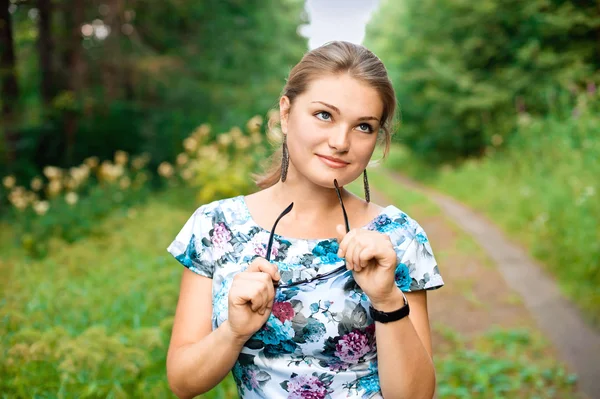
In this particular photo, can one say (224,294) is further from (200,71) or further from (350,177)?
(200,71)

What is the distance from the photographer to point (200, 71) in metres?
7.66

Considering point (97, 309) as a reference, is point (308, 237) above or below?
above

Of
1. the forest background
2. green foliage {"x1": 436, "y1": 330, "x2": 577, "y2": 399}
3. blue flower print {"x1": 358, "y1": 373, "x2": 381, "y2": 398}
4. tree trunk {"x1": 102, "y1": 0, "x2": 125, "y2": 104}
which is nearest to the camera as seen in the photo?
blue flower print {"x1": 358, "y1": 373, "x2": 381, "y2": 398}

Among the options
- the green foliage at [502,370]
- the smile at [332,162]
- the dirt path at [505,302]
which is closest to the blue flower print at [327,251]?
the smile at [332,162]

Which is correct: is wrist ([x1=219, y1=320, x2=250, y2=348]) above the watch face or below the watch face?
below

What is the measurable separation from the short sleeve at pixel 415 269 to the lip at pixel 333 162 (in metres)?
0.28

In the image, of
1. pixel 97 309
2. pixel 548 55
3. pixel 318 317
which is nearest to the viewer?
pixel 318 317

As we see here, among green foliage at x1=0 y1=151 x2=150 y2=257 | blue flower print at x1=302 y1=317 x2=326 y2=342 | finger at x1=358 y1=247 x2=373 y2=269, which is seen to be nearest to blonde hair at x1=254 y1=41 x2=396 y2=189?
finger at x1=358 y1=247 x2=373 y2=269

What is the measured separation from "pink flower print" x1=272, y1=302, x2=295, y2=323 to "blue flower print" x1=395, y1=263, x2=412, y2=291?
29 centimetres

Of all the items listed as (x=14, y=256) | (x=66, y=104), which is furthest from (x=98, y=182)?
(x=14, y=256)

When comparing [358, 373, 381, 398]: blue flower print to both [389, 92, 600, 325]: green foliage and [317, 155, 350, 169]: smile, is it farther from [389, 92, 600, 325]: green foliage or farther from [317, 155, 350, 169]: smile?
[389, 92, 600, 325]: green foliage

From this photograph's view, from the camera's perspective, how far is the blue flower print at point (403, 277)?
4.94ft

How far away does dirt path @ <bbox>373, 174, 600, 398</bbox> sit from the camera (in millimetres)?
3824

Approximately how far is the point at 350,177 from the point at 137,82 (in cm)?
653
